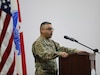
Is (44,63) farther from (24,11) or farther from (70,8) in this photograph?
(70,8)

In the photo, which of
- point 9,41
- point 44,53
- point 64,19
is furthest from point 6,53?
point 64,19

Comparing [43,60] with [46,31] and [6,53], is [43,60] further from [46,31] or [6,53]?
[6,53]

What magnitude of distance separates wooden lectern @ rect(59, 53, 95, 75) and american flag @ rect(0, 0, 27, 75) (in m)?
0.51

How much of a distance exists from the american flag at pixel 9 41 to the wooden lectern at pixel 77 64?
51 cm

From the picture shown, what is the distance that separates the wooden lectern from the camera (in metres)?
2.39

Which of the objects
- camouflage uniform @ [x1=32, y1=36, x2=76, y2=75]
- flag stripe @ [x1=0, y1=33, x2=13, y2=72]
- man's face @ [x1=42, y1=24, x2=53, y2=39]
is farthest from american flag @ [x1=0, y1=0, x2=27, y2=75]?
man's face @ [x1=42, y1=24, x2=53, y2=39]

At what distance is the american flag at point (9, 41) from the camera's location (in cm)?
247

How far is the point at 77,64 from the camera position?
96.9 inches

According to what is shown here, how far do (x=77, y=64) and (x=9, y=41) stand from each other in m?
0.77

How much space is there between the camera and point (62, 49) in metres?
3.07

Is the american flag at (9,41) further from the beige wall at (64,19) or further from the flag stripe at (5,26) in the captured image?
the beige wall at (64,19)

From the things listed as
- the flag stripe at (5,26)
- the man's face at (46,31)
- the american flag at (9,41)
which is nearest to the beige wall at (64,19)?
the man's face at (46,31)

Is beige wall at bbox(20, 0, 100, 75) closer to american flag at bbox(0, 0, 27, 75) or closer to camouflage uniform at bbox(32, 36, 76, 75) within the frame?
camouflage uniform at bbox(32, 36, 76, 75)

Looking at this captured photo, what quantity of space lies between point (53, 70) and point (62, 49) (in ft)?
1.17
